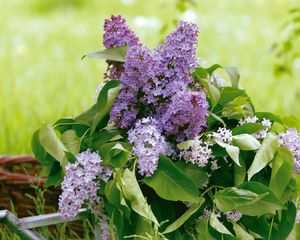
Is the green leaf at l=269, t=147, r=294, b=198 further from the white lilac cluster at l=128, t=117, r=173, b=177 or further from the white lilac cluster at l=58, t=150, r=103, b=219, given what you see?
the white lilac cluster at l=58, t=150, r=103, b=219

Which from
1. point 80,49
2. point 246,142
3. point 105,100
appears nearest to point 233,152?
point 246,142

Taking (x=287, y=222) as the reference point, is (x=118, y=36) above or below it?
above

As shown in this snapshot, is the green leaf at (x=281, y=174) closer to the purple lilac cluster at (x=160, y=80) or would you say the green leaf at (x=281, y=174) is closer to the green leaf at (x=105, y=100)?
the purple lilac cluster at (x=160, y=80)

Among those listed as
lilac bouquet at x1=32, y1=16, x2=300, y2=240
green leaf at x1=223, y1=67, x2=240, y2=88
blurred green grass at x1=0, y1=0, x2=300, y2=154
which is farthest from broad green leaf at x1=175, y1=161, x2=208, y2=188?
blurred green grass at x1=0, y1=0, x2=300, y2=154

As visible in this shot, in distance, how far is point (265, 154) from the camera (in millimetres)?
1492

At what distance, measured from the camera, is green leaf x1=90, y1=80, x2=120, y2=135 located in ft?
4.95

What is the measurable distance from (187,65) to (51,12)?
4750mm

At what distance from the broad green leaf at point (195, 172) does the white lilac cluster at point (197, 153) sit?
0.4 inches

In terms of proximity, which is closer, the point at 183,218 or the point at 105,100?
the point at 183,218

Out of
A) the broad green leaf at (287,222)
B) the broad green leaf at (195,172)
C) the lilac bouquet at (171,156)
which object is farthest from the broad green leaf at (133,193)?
the broad green leaf at (287,222)

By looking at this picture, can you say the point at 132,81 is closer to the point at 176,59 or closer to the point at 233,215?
the point at 176,59

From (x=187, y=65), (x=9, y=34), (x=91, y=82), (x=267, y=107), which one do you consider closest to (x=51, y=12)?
(x=9, y=34)

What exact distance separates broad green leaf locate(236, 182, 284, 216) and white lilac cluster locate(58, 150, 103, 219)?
270 mm

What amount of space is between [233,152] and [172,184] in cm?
Result: 13
